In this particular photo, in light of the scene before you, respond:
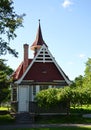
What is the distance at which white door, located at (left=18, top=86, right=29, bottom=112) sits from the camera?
42.0 metres

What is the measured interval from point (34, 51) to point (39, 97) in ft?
34.2

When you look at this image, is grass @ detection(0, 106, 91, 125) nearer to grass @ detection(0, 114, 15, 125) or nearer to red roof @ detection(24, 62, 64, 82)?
grass @ detection(0, 114, 15, 125)

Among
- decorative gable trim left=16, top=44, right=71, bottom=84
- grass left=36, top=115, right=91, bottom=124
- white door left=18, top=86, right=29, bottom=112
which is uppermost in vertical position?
decorative gable trim left=16, top=44, right=71, bottom=84

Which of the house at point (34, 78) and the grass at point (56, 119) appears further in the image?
the house at point (34, 78)

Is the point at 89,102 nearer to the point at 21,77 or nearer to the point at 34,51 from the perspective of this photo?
the point at 21,77

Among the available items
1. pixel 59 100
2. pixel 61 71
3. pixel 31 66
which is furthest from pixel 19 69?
pixel 59 100

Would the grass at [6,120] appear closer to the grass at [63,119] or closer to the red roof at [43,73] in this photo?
the grass at [63,119]

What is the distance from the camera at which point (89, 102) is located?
131 ft

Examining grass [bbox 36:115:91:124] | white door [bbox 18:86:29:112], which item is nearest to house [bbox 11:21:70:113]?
white door [bbox 18:86:29:112]

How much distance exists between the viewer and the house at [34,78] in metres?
42.1

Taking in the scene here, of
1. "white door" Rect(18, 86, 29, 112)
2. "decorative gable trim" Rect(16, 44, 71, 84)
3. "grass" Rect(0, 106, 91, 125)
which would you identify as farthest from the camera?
"decorative gable trim" Rect(16, 44, 71, 84)

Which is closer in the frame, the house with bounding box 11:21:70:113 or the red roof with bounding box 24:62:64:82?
the house with bounding box 11:21:70:113

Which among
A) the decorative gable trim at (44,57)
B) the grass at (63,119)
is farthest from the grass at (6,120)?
the decorative gable trim at (44,57)

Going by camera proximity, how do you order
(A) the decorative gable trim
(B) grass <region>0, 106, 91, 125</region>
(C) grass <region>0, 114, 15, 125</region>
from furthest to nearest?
(A) the decorative gable trim
(B) grass <region>0, 106, 91, 125</region>
(C) grass <region>0, 114, 15, 125</region>
